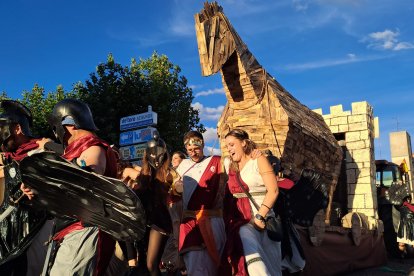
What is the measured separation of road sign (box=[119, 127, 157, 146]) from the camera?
1334 centimetres

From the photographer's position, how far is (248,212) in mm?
3848

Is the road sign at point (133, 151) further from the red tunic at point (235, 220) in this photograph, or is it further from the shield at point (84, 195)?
the shield at point (84, 195)

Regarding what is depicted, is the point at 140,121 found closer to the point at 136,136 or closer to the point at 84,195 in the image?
the point at 136,136

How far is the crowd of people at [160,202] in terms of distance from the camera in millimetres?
2537

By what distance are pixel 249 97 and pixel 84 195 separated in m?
4.59

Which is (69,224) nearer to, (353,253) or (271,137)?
(271,137)

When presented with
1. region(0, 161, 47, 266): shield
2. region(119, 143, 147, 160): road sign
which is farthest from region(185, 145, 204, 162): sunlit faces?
region(119, 143, 147, 160): road sign

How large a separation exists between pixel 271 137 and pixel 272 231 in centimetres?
274

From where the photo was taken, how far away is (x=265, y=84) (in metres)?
6.66

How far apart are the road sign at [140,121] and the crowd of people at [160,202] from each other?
27.0 feet

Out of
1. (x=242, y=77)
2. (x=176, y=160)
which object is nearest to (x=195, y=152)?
(x=176, y=160)

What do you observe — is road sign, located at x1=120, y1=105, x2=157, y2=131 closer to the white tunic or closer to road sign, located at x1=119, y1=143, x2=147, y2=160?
road sign, located at x1=119, y1=143, x2=147, y2=160

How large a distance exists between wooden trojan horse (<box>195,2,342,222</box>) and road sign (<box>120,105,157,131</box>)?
662 centimetres

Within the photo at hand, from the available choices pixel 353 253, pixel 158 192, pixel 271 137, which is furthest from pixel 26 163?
pixel 353 253
